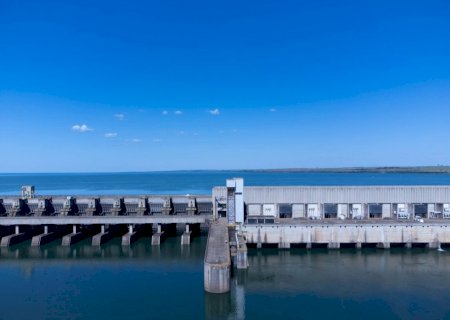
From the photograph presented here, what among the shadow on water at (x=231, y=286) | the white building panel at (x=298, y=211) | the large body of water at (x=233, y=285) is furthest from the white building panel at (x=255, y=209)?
the shadow on water at (x=231, y=286)

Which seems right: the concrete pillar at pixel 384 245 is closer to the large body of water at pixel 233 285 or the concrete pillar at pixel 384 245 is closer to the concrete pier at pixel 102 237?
the large body of water at pixel 233 285

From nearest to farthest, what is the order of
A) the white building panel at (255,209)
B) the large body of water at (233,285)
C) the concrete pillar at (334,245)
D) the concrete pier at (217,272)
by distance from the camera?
1. the large body of water at (233,285)
2. the concrete pier at (217,272)
3. the concrete pillar at (334,245)
4. the white building panel at (255,209)

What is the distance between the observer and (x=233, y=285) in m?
25.0

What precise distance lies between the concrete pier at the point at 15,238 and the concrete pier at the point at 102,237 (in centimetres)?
919

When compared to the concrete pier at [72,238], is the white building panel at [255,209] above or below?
above

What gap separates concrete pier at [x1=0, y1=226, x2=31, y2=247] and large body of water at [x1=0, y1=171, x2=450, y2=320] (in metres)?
1.52

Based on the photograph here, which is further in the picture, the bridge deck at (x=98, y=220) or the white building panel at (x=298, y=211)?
the bridge deck at (x=98, y=220)

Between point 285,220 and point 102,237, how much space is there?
21.4m

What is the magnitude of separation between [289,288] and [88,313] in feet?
45.9

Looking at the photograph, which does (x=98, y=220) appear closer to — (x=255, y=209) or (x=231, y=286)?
(x=255, y=209)

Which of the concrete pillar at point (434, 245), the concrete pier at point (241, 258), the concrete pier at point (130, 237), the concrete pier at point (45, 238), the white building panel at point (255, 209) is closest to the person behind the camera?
the concrete pier at point (241, 258)

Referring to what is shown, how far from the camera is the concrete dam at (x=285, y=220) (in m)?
33.8

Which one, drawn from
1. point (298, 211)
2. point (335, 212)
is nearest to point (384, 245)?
point (335, 212)

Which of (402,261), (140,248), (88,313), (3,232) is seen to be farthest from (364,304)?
(3,232)
